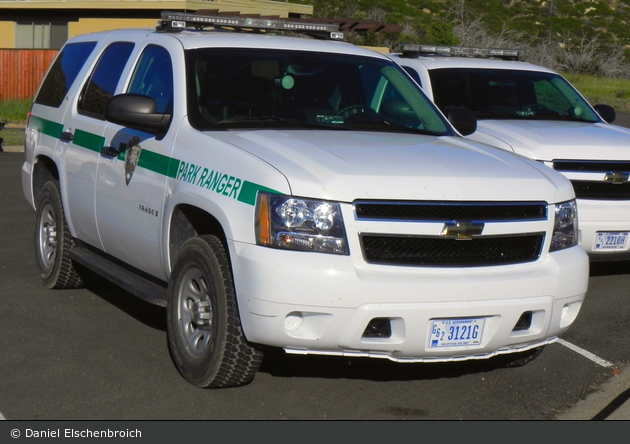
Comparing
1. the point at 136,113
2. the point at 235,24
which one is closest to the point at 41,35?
the point at 235,24

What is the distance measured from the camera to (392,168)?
484cm

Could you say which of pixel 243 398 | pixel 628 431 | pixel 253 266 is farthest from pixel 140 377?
pixel 628 431

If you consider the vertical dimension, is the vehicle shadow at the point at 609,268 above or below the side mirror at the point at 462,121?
below

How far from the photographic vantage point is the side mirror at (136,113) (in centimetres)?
555

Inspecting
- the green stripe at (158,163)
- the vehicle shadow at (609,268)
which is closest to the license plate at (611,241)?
the vehicle shadow at (609,268)

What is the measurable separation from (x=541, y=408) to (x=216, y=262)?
1856 millimetres

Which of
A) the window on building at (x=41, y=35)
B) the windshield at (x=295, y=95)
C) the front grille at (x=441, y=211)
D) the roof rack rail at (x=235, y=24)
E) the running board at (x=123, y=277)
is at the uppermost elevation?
the roof rack rail at (x=235, y=24)

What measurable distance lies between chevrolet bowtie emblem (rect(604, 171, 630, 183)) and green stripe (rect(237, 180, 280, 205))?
4243mm

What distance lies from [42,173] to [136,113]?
246 cm

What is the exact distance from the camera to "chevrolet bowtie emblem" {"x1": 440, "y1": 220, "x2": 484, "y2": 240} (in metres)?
4.74

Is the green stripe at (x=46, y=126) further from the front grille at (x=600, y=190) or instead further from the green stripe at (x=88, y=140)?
the front grille at (x=600, y=190)

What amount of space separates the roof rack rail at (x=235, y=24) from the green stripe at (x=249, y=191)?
81.5 inches

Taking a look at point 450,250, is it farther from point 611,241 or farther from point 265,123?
point 611,241

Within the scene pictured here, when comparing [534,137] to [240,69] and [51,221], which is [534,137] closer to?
[240,69]
